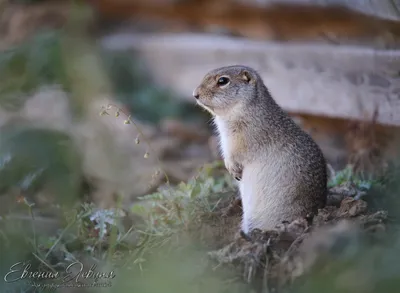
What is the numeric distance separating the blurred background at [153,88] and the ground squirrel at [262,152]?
393mm

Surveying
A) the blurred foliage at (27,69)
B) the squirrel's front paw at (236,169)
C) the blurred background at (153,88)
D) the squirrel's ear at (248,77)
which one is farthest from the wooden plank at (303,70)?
the blurred foliage at (27,69)

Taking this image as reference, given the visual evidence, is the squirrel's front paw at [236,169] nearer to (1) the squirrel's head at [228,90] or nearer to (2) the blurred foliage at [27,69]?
(1) the squirrel's head at [228,90]

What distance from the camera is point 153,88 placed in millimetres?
7430

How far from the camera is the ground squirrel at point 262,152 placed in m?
3.30

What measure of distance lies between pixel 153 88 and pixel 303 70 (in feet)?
8.06

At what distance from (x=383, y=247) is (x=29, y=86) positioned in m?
2.64

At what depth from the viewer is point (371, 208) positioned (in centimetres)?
342

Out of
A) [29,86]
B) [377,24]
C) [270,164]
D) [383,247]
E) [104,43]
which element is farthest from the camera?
[104,43]

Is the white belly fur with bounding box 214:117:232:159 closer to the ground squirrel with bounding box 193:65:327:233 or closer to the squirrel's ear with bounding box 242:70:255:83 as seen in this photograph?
the ground squirrel with bounding box 193:65:327:233

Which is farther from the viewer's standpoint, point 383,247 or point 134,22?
point 134,22

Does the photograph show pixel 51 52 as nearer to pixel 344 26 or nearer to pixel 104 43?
pixel 344 26

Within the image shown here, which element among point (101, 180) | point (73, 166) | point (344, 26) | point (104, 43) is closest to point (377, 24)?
point (344, 26)

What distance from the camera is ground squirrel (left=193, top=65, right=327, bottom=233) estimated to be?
3.30 m

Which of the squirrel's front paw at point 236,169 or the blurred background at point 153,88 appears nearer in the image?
the blurred background at point 153,88
